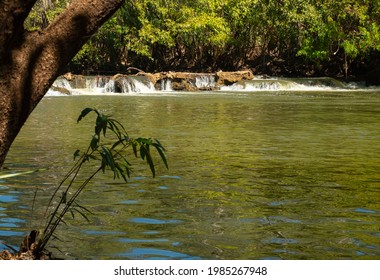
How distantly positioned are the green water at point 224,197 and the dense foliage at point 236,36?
30.0 meters

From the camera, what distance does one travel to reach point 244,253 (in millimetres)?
6203

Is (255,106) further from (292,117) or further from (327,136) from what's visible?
(327,136)

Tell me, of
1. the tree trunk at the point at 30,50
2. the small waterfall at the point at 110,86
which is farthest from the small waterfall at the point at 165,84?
the tree trunk at the point at 30,50

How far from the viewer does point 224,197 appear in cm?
875

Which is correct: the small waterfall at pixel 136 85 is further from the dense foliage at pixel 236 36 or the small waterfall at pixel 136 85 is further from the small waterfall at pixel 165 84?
the dense foliage at pixel 236 36

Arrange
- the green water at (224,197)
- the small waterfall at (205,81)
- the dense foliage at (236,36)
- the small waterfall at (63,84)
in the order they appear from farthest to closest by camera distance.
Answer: the dense foliage at (236,36), the small waterfall at (205,81), the small waterfall at (63,84), the green water at (224,197)

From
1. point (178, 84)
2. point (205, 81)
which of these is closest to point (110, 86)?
point (178, 84)

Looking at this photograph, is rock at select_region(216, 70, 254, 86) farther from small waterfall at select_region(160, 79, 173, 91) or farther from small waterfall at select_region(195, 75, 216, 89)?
small waterfall at select_region(160, 79, 173, 91)

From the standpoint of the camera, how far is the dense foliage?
4709 cm

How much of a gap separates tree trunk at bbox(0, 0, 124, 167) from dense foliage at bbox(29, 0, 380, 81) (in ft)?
137

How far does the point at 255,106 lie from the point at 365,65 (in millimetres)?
23286

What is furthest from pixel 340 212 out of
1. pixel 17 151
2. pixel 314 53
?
pixel 314 53

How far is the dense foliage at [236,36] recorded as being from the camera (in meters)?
47.1

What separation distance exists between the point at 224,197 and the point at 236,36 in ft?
143
